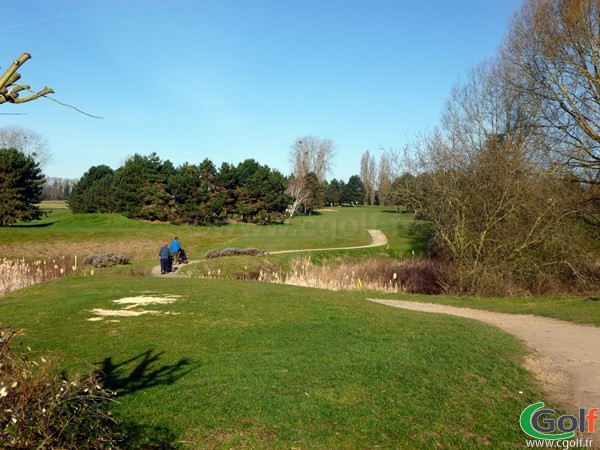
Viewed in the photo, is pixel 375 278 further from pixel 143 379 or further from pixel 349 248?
pixel 143 379

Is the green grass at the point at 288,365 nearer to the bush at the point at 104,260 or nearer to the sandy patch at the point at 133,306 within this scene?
the sandy patch at the point at 133,306

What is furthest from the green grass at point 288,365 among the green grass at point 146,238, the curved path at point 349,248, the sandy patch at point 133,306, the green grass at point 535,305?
the green grass at point 146,238

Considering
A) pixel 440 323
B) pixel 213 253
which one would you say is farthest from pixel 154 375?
pixel 213 253

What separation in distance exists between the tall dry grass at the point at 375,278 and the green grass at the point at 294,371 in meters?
8.26

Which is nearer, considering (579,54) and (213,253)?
(579,54)

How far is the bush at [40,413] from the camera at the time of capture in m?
3.20

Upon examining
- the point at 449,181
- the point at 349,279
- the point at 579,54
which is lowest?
the point at 349,279

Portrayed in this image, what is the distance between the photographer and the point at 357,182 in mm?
120125

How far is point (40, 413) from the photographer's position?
10.7 feet

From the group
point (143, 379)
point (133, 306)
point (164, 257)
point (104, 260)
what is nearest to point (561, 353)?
point (143, 379)

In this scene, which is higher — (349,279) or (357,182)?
(357,182)

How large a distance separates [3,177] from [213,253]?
2625 centimetres

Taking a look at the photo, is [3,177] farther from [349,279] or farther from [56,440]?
[56,440]

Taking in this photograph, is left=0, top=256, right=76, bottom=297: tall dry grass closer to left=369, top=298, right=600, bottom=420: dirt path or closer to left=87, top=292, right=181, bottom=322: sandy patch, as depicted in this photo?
left=87, top=292, right=181, bottom=322: sandy patch
